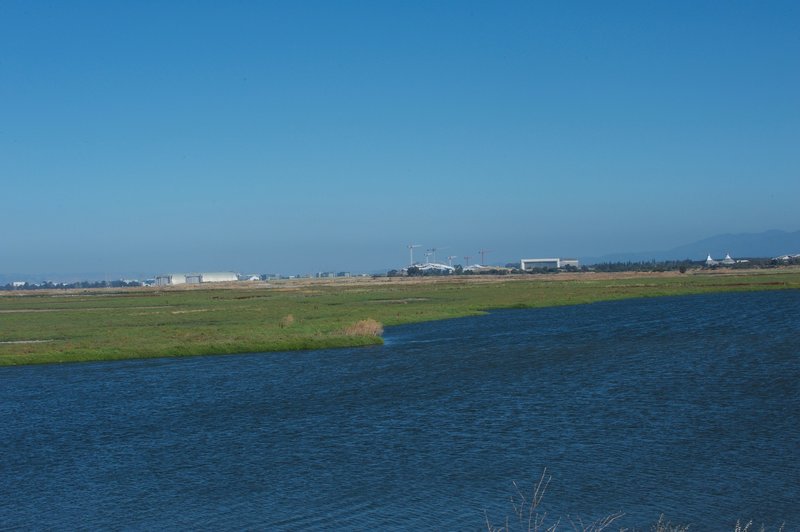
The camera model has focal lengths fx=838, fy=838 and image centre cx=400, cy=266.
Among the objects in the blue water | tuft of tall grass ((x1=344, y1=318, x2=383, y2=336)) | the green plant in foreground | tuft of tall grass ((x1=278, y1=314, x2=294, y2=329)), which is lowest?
the green plant in foreground

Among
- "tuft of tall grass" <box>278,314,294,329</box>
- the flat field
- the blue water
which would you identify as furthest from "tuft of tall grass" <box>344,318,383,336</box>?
the blue water

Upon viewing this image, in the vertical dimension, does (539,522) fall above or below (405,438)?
below

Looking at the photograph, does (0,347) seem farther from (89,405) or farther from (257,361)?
(89,405)

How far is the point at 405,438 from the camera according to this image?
70.3 ft

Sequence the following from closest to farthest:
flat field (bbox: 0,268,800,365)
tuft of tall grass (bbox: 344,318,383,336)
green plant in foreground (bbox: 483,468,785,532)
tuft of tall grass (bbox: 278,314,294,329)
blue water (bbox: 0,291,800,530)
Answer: green plant in foreground (bbox: 483,468,785,532) < blue water (bbox: 0,291,800,530) < flat field (bbox: 0,268,800,365) < tuft of tall grass (bbox: 344,318,383,336) < tuft of tall grass (bbox: 278,314,294,329)

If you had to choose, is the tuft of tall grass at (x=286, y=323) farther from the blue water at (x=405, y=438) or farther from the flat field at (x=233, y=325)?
the blue water at (x=405, y=438)

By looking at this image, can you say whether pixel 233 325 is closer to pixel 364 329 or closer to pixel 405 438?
pixel 364 329

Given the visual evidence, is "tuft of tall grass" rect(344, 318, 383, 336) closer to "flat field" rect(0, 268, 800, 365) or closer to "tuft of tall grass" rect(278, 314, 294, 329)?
"flat field" rect(0, 268, 800, 365)

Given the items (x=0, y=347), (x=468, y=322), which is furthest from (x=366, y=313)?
(x=0, y=347)

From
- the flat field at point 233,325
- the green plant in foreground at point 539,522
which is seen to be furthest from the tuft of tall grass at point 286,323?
the green plant in foreground at point 539,522

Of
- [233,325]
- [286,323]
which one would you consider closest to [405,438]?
[286,323]

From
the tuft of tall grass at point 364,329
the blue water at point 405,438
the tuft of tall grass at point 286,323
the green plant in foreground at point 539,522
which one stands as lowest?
the green plant in foreground at point 539,522

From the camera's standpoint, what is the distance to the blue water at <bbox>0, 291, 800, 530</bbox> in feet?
52.4

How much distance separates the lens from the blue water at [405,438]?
16.0 m
